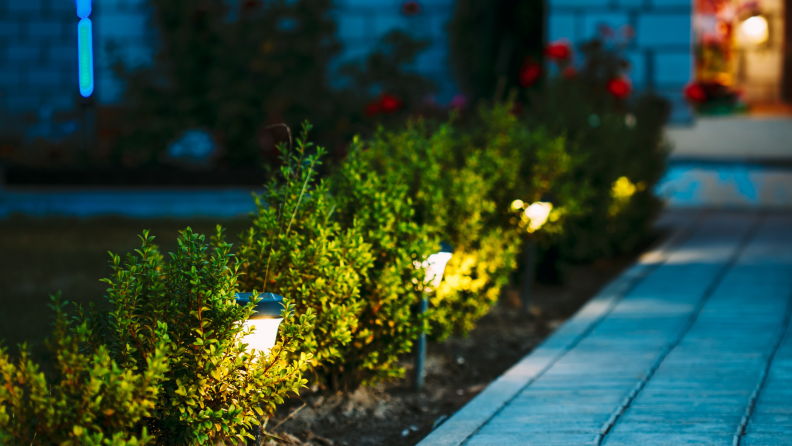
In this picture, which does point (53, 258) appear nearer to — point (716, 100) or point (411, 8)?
point (411, 8)

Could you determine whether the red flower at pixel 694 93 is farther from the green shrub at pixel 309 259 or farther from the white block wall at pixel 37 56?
the green shrub at pixel 309 259

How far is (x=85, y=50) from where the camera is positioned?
46.0ft

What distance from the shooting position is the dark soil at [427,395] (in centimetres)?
Result: 418

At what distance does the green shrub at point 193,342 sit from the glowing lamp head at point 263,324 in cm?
3

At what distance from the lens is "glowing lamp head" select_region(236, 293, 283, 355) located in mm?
3297

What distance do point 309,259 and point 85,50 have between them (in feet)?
37.3

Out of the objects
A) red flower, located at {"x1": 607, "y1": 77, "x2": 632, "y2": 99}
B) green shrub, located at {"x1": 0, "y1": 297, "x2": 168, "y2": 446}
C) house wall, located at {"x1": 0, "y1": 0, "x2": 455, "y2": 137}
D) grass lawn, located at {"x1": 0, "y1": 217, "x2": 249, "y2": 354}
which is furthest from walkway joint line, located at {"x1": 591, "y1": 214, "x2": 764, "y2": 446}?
house wall, located at {"x1": 0, "y1": 0, "x2": 455, "y2": 137}

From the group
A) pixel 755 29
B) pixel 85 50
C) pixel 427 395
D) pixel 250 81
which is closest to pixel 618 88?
pixel 250 81

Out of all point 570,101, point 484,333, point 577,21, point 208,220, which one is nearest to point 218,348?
point 484,333

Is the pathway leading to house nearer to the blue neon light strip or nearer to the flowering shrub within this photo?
the flowering shrub

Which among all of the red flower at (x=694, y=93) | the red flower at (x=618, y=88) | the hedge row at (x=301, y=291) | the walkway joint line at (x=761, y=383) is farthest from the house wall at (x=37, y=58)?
the walkway joint line at (x=761, y=383)

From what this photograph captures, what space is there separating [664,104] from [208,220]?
5471 mm

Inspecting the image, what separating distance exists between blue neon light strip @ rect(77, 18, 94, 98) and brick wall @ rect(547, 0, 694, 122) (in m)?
6.73

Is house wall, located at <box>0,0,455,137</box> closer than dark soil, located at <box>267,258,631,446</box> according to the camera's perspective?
No
